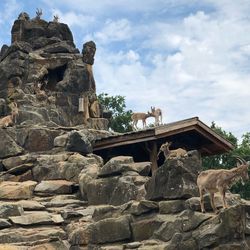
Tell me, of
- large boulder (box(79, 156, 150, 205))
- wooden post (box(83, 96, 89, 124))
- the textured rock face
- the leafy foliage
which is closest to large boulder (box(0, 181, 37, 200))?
large boulder (box(79, 156, 150, 205))

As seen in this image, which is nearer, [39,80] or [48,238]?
[48,238]

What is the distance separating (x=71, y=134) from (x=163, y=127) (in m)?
4.02

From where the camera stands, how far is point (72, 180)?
734 inches

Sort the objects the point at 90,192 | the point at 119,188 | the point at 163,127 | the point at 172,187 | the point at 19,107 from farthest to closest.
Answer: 1. the point at 19,107
2. the point at 163,127
3. the point at 90,192
4. the point at 119,188
5. the point at 172,187

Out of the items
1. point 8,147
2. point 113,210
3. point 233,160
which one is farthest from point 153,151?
point 233,160

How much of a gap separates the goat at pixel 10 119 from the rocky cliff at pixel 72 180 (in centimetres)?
40

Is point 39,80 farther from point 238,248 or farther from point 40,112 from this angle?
point 238,248

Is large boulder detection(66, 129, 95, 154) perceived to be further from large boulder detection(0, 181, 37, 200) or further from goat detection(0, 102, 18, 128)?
goat detection(0, 102, 18, 128)

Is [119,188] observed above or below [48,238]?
above

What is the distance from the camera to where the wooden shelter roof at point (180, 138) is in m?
19.9

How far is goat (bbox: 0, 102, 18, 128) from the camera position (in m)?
22.3

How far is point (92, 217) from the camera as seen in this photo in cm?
1388

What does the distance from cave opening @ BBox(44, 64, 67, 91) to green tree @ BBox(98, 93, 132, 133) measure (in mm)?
15513

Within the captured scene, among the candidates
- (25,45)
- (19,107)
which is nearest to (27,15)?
(25,45)
